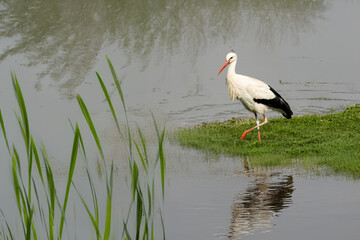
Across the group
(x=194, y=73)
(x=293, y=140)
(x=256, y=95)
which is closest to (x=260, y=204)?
(x=293, y=140)

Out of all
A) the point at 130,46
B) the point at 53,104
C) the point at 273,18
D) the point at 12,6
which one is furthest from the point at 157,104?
the point at 12,6

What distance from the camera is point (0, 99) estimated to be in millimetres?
15469

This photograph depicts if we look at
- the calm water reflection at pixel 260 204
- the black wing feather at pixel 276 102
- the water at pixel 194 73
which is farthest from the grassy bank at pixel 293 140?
the calm water reflection at pixel 260 204

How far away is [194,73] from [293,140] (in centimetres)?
663

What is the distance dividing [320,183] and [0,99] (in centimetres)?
839

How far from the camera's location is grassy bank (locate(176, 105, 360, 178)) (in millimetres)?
10312

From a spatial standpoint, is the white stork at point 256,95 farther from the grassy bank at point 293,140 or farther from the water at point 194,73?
the water at point 194,73

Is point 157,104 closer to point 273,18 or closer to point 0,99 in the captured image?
point 0,99

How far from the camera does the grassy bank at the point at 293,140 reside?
10.3 meters

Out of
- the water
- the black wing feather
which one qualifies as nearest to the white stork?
the black wing feather

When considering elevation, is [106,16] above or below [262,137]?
above

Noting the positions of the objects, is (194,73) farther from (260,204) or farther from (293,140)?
(260,204)

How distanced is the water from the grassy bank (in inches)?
17.9

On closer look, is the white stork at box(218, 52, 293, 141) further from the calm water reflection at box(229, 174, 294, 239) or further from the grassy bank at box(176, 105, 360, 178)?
the calm water reflection at box(229, 174, 294, 239)
